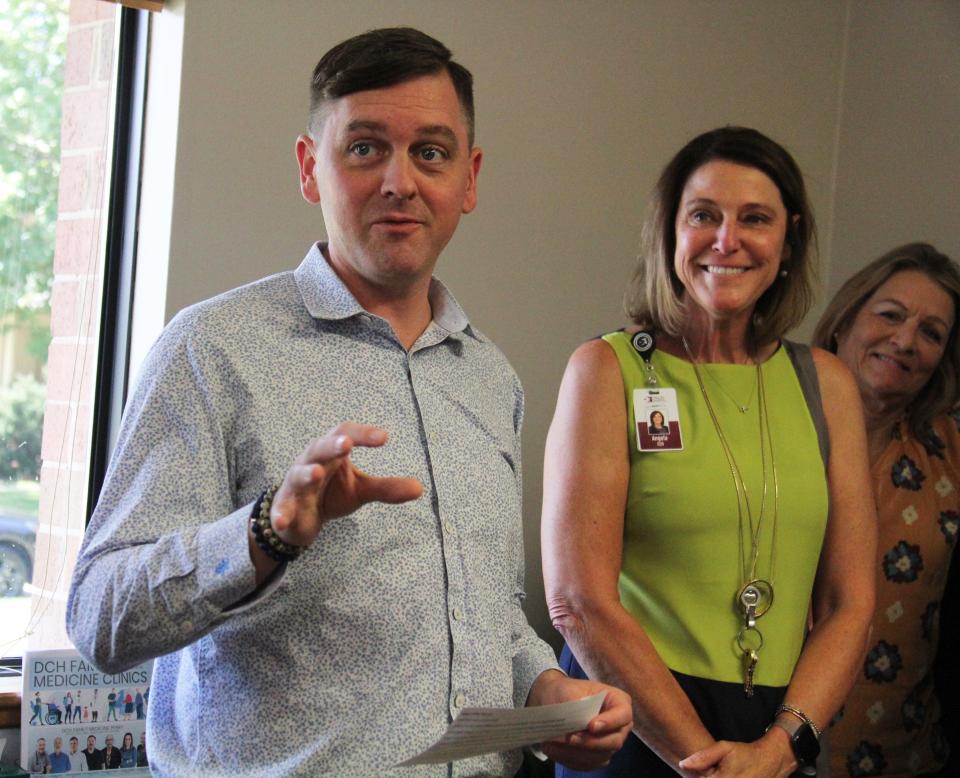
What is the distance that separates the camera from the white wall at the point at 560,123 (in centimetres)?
257

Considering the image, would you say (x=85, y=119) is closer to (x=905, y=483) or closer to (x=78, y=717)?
(x=78, y=717)

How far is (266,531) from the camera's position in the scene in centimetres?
118

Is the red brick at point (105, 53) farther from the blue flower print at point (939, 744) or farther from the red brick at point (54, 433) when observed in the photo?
the blue flower print at point (939, 744)

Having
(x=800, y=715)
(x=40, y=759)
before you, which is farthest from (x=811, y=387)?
(x=40, y=759)

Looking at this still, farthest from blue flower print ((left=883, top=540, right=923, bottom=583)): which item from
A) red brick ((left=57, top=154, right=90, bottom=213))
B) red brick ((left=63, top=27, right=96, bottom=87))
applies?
red brick ((left=63, top=27, right=96, bottom=87))

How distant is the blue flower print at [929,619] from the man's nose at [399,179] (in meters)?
1.73

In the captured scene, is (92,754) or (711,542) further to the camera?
(92,754)

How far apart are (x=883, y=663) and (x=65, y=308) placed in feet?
6.61

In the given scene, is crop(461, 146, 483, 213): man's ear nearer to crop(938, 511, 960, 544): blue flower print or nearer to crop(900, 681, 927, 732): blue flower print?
crop(938, 511, 960, 544): blue flower print

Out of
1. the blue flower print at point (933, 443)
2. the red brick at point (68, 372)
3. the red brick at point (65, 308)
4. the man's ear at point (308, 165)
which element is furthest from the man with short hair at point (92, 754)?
the blue flower print at point (933, 443)

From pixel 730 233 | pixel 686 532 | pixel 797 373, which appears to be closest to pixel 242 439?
pixel 686 532

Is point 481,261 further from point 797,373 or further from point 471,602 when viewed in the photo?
point 471,602

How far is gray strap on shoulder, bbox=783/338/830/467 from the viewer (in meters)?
2.09

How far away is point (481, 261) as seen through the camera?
9.97 ft
